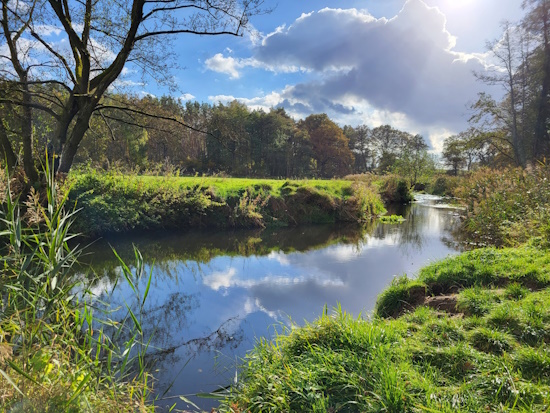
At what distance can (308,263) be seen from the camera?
8.79 metres

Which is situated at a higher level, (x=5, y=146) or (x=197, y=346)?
(x=5, y=146)

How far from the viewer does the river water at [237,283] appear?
4160 mm

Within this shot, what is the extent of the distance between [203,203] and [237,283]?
6402 mm

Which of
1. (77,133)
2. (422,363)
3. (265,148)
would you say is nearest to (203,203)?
(77,133)

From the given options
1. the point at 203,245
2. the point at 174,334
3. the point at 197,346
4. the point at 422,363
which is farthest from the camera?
the point at 203,245

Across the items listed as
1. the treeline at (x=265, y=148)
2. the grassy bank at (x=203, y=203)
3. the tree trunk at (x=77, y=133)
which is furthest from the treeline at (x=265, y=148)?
the tree trunk at (x=77, y=133)

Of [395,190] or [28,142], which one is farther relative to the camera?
[395,190]

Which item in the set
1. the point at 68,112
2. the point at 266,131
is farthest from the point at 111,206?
the point at 266,131

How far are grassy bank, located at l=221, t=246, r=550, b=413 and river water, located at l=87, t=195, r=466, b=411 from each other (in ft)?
2.43

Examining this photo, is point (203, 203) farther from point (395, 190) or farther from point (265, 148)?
point (265, 148)

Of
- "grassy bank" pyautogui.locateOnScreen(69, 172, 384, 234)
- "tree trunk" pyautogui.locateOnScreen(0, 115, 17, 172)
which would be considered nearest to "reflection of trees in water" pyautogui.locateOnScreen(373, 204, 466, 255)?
"grassy bank" pyautogui.locateOnScreen(69, 172, 384, 234)

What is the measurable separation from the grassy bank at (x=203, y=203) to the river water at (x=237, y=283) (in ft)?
2.36

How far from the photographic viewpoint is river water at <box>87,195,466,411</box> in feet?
13.6

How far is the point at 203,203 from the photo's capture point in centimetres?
1295
